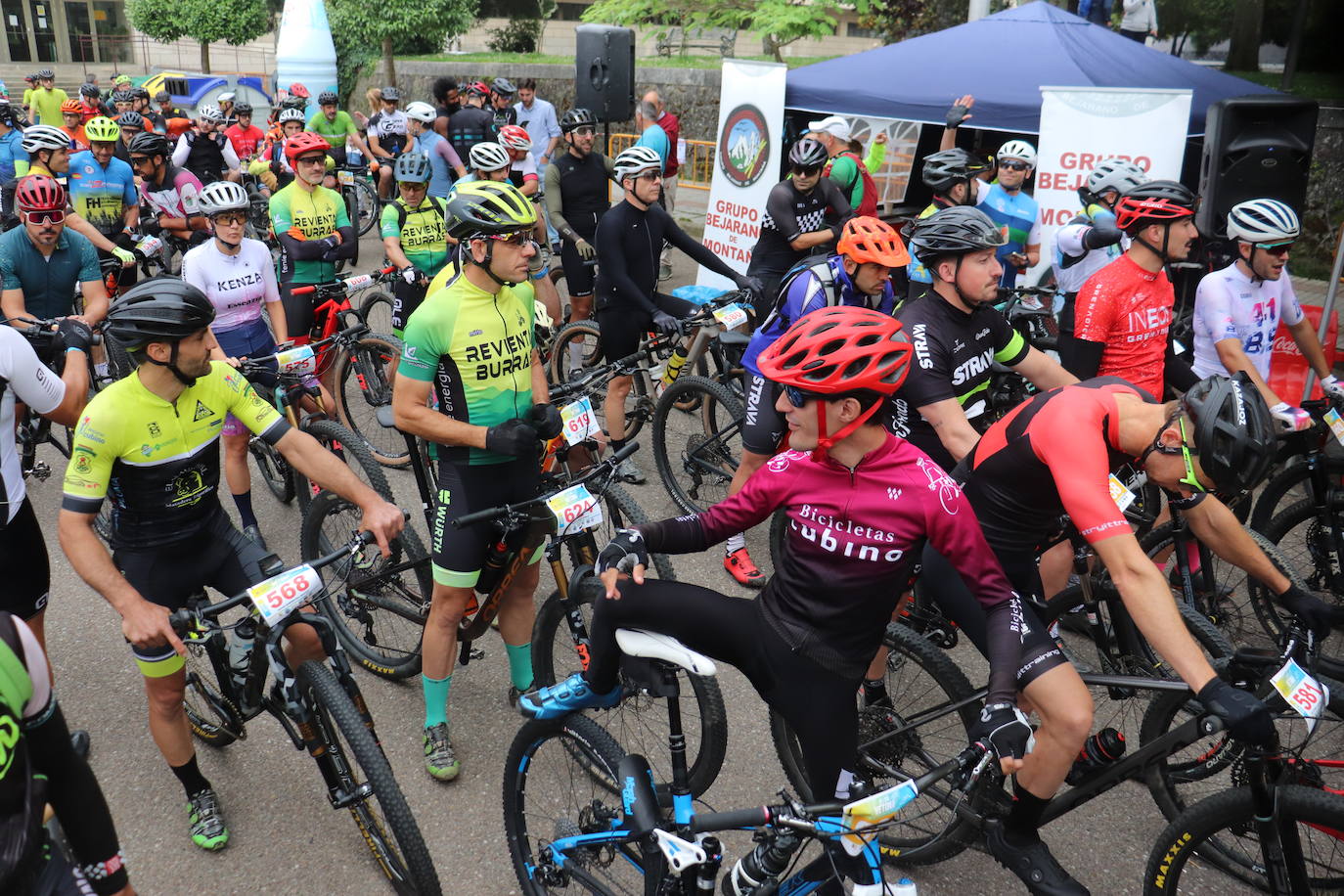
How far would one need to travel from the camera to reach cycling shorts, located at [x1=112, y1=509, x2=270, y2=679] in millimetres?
3836

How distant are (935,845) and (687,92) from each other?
20391 millimetres

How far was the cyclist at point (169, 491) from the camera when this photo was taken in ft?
11.8

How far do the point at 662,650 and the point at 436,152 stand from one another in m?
10.2

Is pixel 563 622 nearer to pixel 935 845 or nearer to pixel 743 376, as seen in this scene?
pixel 935 845

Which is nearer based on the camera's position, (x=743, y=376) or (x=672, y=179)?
(x=743, y=376)

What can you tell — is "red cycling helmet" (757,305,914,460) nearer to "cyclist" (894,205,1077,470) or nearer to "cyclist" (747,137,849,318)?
"cyclist" (894,205,1077,470)

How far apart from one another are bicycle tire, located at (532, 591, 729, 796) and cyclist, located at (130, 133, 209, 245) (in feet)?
27.3

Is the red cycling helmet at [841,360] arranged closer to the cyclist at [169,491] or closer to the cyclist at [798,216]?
the cyclist at [169,491]

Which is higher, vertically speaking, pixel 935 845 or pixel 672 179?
pixel 672 179

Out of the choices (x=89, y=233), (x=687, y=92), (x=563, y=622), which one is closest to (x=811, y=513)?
(x=563, y=622)

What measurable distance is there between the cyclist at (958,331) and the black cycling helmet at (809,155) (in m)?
3.18

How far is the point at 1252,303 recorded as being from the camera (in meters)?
5.62

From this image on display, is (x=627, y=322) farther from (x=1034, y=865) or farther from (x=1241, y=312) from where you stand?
(x=1034, y=865)

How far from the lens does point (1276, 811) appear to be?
9.58 feet
